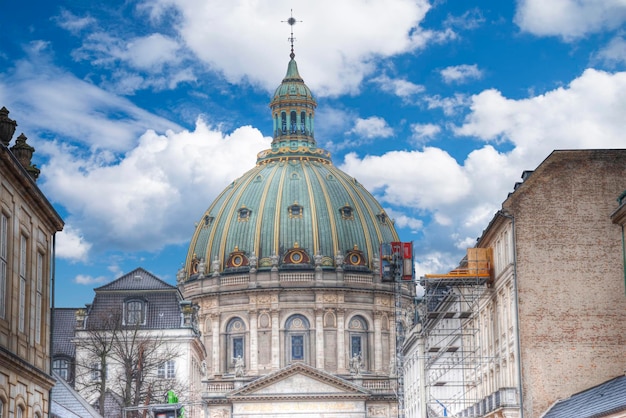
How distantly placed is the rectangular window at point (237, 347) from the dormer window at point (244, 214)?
1256 centimetres

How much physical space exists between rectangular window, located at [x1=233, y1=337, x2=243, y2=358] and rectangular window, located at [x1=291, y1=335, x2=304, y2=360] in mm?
5292

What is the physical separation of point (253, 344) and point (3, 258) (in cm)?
11118

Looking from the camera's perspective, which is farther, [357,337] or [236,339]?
[357,337]

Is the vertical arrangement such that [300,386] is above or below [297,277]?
below

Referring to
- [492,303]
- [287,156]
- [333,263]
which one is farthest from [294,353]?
[492,303]

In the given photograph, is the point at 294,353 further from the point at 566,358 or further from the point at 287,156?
the point at 566,358

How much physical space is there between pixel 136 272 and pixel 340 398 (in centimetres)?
4531

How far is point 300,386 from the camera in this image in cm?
12600

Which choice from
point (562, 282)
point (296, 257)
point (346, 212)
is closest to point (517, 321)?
point (562, 282)

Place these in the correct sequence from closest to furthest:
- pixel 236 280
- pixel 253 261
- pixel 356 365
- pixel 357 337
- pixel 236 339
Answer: pixel 356 365
pixel 253 261
pixel 236 339
pixel 357 337
pixel 236 280

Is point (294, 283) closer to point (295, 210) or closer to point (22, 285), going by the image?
point (295, 210)

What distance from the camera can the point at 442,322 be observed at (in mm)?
73938

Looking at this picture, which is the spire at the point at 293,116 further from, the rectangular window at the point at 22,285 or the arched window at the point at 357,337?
the rectangular window at the point at 22,285

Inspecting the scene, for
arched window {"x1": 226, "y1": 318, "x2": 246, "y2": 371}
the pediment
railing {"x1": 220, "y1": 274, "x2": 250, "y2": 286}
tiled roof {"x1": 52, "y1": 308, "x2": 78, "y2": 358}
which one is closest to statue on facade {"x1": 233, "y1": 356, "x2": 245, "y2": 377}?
arched window {"x1": 226, "y1": 318, "x2": 246, "y2": 371}
